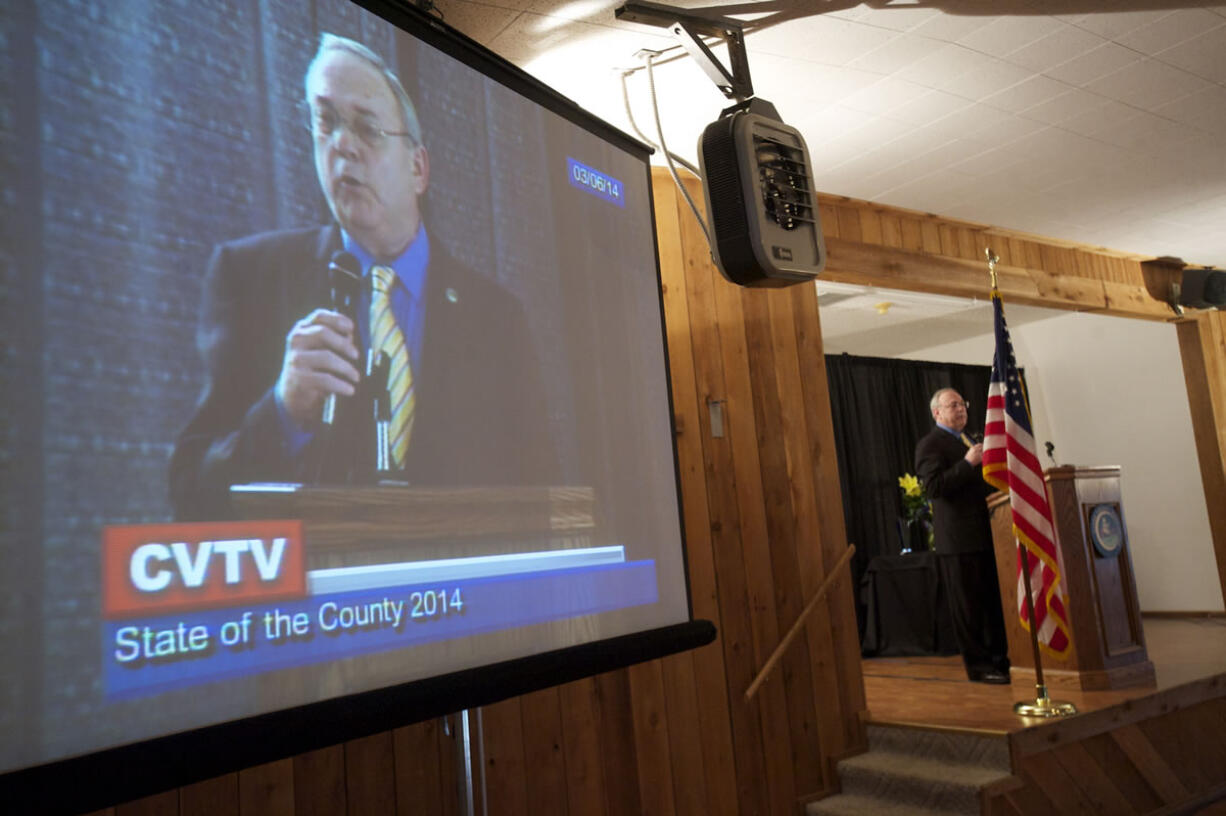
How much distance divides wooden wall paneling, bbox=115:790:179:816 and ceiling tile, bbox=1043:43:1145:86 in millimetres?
3462

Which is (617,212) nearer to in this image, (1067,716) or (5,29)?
(5,29)

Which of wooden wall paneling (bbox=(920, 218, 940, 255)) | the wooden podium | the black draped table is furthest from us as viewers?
the black draped table

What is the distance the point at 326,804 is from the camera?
230cm

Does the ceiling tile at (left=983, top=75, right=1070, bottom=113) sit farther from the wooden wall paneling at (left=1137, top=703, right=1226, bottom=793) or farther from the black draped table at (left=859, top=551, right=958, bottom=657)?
the black draped table at (left=859, top=551, right=958, bottom=657)

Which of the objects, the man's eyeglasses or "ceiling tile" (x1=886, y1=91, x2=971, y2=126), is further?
"ceiling tile" (x1=886, y1=91, x2=971, y2=126)

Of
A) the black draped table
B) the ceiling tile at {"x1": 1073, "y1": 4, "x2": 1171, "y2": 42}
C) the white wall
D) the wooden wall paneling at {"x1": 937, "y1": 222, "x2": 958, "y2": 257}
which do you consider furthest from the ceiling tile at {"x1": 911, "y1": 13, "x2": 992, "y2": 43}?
the white wall

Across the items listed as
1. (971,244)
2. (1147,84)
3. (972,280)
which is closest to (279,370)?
(1147,84)

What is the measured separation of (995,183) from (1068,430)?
475cm

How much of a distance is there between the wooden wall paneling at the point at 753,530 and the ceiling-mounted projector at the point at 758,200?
122 centimetres

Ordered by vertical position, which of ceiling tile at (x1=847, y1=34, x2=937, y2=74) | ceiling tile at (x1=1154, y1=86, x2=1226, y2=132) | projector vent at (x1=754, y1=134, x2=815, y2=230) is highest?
ceiling tile at (x1=1154, y1=86, x2=1226, y2=132)

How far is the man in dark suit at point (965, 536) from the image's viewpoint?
4.36m

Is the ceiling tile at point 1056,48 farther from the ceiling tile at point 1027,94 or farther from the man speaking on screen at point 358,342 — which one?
the man speaking on screen at point 358,342

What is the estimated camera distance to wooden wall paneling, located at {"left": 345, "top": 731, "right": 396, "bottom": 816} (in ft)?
7.73

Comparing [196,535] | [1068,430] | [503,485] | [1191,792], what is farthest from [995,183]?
[1068,430]
